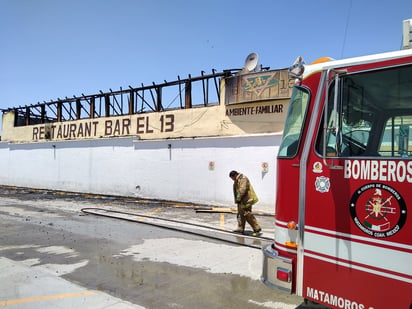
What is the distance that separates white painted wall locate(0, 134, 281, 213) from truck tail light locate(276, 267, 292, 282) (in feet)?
31.4

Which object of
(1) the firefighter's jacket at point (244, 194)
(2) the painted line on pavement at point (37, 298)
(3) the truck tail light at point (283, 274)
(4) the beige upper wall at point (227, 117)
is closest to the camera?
(3) the truck tail light at point (283, 274)

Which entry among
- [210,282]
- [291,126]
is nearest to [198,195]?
[210,282]

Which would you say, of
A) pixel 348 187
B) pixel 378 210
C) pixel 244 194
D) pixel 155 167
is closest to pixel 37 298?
pixel 348 187

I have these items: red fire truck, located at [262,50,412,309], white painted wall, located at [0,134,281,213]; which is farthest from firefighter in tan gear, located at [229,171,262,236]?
red fire truck, located at [262,50,412,309]

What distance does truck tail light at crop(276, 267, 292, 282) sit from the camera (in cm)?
318

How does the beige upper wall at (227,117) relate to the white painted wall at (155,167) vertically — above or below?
above

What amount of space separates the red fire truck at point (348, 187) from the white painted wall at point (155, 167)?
31.3 ft

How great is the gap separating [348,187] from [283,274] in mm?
1026

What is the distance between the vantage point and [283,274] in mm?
3213

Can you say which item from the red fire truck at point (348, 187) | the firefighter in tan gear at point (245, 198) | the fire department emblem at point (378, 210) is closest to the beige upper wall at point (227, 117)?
the firefighter in tan gear at point (245, 198)

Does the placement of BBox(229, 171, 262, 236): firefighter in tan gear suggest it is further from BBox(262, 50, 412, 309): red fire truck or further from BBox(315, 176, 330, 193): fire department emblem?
BBox(315, 176, 330, 193): fire department emblem

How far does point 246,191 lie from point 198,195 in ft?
22.6

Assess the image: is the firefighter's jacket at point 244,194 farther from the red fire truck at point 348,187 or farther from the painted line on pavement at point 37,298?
the red fire truck at point 348,187

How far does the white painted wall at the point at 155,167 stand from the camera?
13.3 meters
